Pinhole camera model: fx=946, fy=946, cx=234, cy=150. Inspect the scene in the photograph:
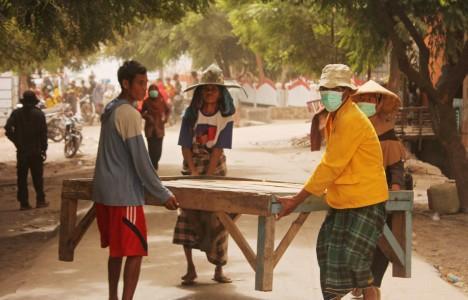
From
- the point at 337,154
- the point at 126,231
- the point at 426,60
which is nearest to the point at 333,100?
the point at 337,154

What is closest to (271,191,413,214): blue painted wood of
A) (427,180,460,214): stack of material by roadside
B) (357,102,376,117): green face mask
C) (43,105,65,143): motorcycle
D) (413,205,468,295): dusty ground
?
(357,102,376,117): green face mask

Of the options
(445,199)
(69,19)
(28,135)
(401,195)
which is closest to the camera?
(401,195)

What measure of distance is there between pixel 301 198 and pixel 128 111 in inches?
50.2

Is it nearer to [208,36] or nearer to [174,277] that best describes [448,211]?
[174,277]

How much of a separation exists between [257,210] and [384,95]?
151 centimetres

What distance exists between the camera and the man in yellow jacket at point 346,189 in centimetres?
571

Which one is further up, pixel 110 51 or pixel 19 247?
pixel 110 51

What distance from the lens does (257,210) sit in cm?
597

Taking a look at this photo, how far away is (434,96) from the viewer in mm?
13320

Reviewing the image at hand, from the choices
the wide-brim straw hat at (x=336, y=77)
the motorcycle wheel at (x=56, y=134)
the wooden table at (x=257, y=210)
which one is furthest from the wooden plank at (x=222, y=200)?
the motorcycle wheel at (x=56, y=134)

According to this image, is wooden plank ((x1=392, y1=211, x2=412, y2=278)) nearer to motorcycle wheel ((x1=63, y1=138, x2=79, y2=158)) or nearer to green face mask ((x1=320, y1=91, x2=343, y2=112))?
green face mask ((x1=320, y1=91, x2=343, y2=112))

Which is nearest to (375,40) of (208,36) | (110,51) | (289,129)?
(289,129)

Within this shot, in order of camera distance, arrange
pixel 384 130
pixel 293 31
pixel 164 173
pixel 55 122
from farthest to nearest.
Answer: pixel 55 122, pixel 293 31, pixel 164 173, pixel 384 130

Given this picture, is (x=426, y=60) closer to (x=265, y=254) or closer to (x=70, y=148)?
(x=265, y=254)
